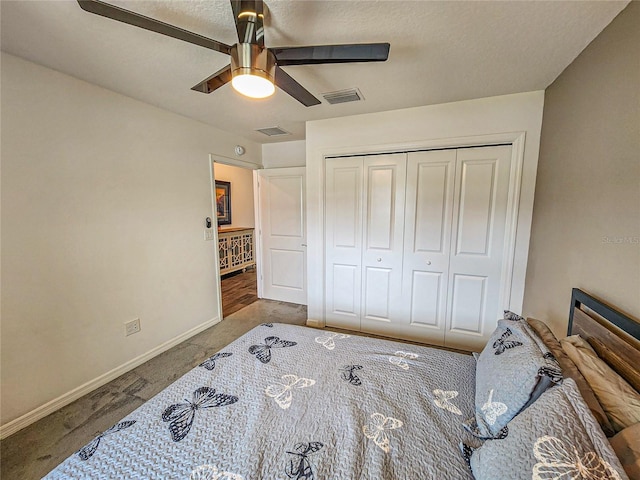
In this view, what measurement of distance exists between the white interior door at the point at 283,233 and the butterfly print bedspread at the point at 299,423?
227cm

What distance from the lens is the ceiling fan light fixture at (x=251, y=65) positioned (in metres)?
1.18

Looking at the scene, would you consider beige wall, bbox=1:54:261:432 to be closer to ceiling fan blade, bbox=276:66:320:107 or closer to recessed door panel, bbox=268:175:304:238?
recessed door panel, bbox=268:175:304:238

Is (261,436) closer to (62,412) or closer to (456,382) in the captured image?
(456,382)

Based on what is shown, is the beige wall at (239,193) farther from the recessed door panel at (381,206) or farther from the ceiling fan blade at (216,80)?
the ceiling fan blade at (216,80)

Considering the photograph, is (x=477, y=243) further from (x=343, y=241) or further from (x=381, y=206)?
(x=343, y=241)

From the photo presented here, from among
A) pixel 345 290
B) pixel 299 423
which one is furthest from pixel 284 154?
pixel 299 423

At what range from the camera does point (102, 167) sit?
2.04 m

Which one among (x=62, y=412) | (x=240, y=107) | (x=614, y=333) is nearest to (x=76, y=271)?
(x=62, y=412)

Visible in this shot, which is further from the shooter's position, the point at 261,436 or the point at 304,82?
the point at 304,82

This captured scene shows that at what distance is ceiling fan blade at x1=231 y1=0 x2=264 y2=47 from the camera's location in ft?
3.48

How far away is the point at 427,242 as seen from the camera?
257 cm

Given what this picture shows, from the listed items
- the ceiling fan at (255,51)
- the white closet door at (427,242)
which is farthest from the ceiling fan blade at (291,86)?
the white closet door at (427,242)

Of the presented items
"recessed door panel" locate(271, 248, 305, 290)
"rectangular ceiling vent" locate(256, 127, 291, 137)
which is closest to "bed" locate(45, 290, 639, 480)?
"recessed door panel" locate(271, 248, 305, 290)

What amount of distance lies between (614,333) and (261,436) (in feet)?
4.99
